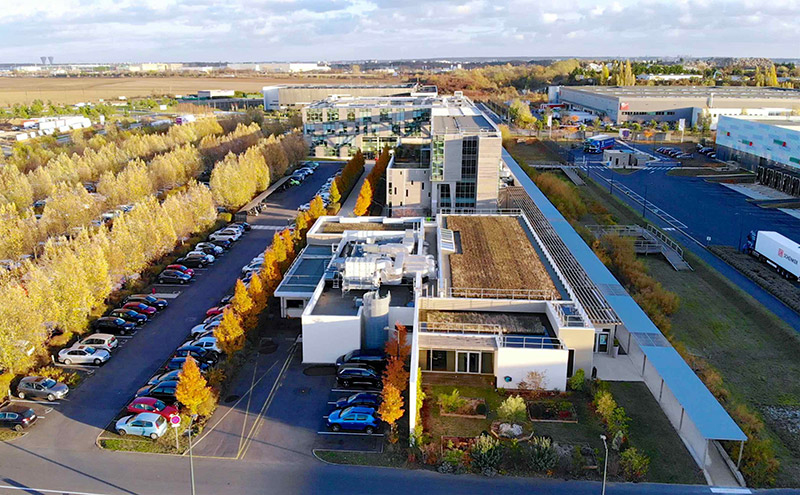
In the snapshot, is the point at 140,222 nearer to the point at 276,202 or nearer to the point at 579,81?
the point at 276,202

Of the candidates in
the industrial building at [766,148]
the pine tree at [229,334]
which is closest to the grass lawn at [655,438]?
the pine tree at [229,334]

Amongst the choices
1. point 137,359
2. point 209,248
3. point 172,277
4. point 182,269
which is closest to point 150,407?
point 137,359

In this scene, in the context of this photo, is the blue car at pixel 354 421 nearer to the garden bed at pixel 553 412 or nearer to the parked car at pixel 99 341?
the garden bed at pixel 553 412

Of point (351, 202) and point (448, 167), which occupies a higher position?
point (448, 167)

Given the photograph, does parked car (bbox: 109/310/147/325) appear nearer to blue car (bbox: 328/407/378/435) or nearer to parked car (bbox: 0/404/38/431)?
parked car (bbox: 0/404/38/431)

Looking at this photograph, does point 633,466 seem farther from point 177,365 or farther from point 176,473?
point 177,365

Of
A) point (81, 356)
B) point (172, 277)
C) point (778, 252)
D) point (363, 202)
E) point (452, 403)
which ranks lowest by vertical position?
point (81, 356)

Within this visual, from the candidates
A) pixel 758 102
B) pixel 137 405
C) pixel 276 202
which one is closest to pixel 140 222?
pixel 137 405
